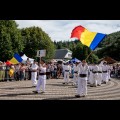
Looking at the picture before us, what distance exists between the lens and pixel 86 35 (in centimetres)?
1888

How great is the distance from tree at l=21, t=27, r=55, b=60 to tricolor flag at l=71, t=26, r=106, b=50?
5583 centimetres

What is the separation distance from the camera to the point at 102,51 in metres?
90.2

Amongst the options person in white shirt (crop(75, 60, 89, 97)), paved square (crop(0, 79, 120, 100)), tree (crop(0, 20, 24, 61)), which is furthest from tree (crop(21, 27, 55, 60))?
person in white shirt (crop(75, 60, 89, 97))

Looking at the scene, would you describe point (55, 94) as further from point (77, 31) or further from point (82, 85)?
point (77, 31)

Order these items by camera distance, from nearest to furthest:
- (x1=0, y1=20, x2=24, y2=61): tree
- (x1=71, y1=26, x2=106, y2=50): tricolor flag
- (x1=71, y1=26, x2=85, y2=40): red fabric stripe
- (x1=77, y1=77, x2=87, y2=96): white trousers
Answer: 1. (x1=77, y1=77, x2=87, y2=96): white trousers
2. (x1=71, y1=26, x2=106, y2=50): tricolor flag
3. (x1=71, y1=26, x2=85, y2=40): red fabric stripe
4. (x1=0, y1=20, x2=24, y2=61): tree

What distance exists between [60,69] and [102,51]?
5520cm

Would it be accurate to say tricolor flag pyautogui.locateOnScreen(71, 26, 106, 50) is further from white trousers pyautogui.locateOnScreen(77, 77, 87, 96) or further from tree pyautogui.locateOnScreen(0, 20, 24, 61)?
tree pyautogui.locateOnScreen(0, 20, 24, 61)

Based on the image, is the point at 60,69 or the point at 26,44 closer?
the point at 60,69

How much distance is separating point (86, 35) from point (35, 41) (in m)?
58.4

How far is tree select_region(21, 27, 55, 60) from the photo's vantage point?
75.3 metres

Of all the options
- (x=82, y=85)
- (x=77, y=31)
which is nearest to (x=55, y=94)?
(x=82, y=85)
